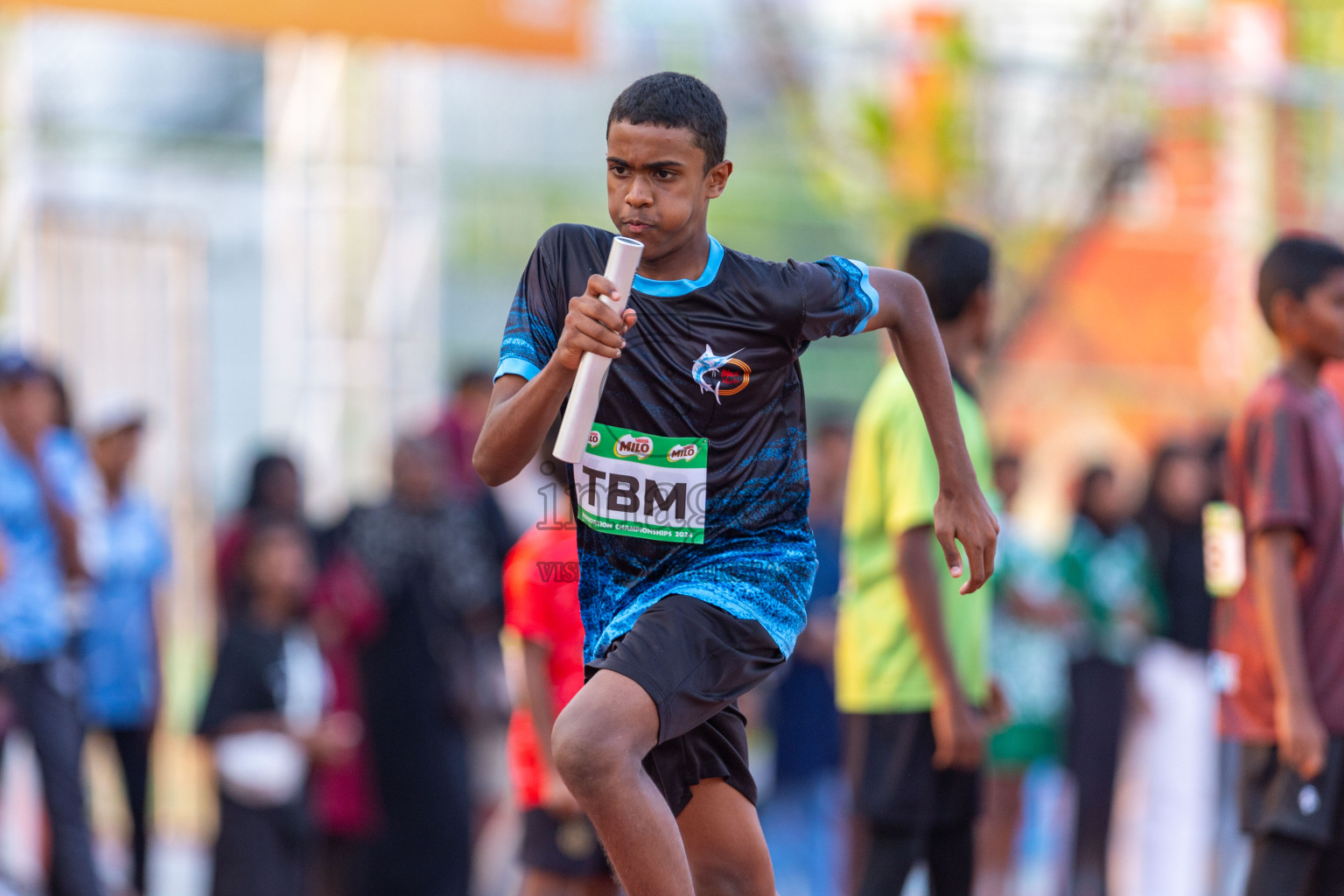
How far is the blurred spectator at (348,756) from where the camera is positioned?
770 centimetres

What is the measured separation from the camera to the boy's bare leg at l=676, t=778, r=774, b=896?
3.41 metres

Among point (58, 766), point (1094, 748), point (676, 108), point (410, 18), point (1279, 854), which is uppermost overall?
point (410, 18)

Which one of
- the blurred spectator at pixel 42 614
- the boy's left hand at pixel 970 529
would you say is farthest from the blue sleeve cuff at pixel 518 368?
the blurred spectator at pixel 42 614

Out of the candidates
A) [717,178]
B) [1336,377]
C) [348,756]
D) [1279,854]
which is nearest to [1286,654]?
[1279,854]

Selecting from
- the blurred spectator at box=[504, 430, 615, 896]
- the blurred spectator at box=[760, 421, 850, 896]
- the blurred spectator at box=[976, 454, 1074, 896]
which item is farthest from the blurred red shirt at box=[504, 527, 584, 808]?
the blurred spectator at box=[760, 421, 850, 896]

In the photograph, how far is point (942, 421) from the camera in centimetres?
351

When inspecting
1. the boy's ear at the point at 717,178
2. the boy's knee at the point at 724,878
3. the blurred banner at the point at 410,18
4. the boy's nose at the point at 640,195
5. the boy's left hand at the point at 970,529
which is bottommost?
the boy's knee at the point at 724,878

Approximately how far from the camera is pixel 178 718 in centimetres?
1198

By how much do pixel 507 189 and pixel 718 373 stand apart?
39.5ft

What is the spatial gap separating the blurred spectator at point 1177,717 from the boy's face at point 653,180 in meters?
5.81

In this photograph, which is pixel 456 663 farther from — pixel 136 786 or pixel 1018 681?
pixel 1018 681

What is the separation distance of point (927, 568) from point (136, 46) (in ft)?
41.9

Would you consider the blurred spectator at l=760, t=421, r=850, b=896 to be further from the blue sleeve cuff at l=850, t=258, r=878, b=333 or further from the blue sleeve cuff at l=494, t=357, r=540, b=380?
the blue sleeve cuff at l=494, t=357, r=540, b=380

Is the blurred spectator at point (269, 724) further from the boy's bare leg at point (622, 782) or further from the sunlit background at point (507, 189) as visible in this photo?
the boy's bare leg at point (622, 782)
